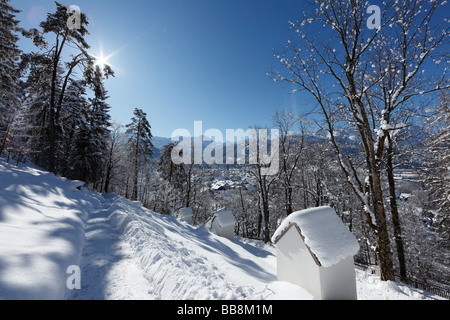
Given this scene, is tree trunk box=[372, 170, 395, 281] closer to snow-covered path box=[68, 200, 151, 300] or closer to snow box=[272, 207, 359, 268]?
snow box=[272, 207, 359, 268]

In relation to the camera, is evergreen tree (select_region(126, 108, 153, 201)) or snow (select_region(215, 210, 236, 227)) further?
evergreen tree (select_region(126, 108, 153, 201))

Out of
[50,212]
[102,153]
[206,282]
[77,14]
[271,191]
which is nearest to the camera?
[206,282]

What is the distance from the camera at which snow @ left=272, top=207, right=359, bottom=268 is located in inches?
231

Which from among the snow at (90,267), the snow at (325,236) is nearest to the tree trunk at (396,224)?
the snow at (90,267)

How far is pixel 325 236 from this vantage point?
6246 millimetres

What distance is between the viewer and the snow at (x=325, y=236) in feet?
19.2

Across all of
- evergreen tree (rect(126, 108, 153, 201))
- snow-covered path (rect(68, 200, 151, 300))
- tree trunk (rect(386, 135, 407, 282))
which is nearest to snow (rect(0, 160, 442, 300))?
snow-covered path (rect(68, 200, 151, 300))

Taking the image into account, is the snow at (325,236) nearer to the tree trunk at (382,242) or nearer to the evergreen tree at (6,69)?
the tree trunk at (382,242)

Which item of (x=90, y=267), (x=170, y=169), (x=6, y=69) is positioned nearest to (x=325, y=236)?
(x=90, y=267)

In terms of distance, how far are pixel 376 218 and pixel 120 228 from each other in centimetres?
1009

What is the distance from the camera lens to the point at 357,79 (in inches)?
311
